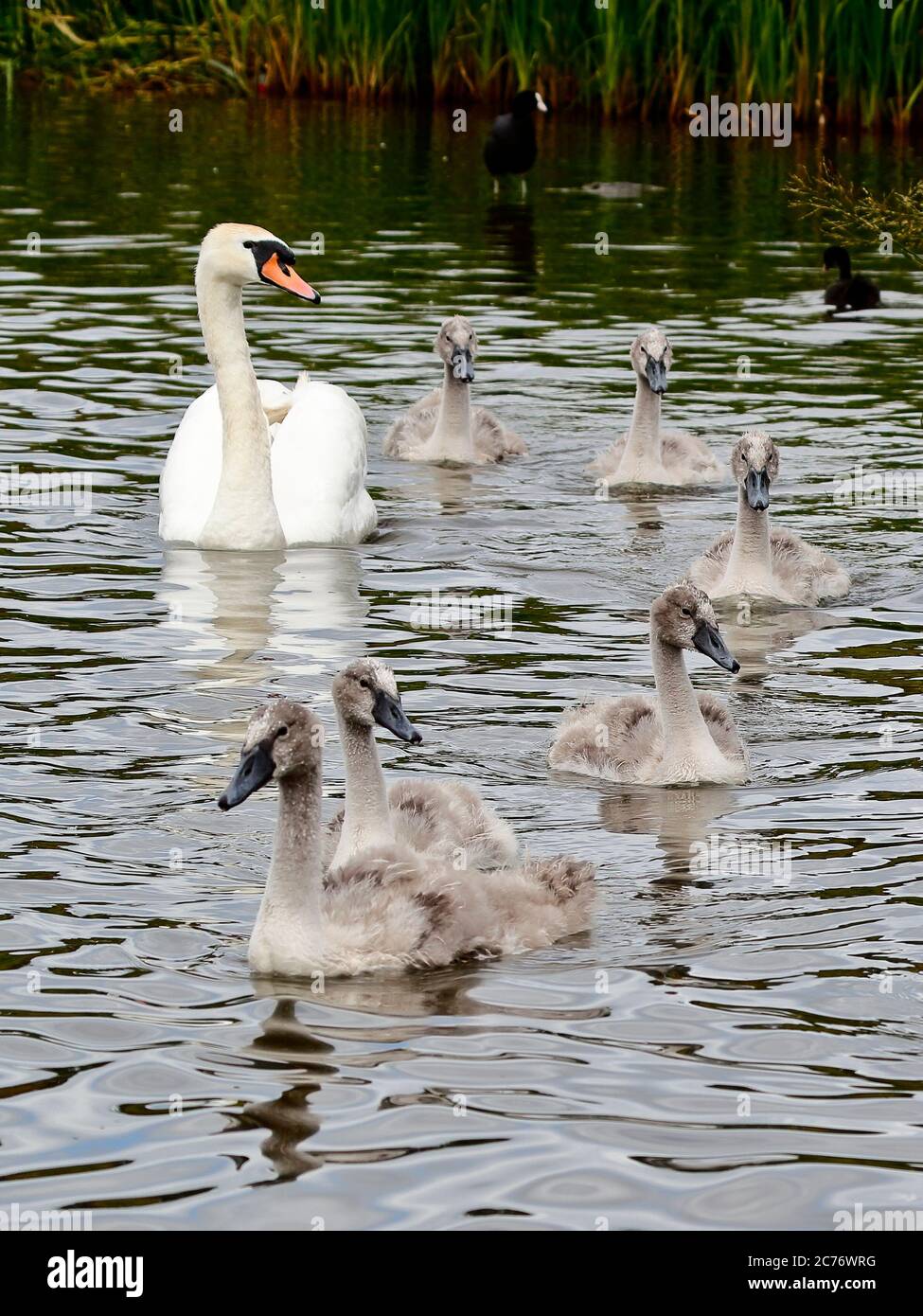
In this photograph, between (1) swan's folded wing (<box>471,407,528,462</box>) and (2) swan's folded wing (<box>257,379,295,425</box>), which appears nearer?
(2) swan's folded wing (<box>257,379,295,425</box>)

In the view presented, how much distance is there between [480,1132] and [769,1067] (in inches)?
32.5

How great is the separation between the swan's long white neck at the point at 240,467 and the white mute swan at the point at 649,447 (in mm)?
2415

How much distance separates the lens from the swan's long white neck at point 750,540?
11383 mm

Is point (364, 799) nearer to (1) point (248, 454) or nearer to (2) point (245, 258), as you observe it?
(1) point (248, 454)

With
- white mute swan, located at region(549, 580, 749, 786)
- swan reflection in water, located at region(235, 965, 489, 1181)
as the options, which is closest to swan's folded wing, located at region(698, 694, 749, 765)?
white mute swan, located at region(549, 580, 749, 786)

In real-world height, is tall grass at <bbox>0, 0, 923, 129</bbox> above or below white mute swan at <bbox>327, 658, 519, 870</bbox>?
above

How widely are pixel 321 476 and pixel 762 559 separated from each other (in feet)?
7.98

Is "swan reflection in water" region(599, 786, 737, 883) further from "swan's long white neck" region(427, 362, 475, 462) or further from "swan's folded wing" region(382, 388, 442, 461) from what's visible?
"swan's folded wing" region(382, 388, 442, 461)

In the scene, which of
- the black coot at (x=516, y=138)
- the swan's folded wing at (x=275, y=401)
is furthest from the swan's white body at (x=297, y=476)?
the black coot at (x=516, y=138)

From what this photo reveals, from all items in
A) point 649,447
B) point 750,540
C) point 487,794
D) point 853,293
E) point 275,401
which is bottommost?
point 487,794

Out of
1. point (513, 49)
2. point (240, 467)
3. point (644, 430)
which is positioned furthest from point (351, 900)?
point (513, 49)

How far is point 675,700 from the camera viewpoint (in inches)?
352

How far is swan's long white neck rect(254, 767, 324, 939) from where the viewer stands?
691cm

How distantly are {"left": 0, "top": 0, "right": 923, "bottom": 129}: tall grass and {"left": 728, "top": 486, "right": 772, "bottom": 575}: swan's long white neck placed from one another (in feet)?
49.7
